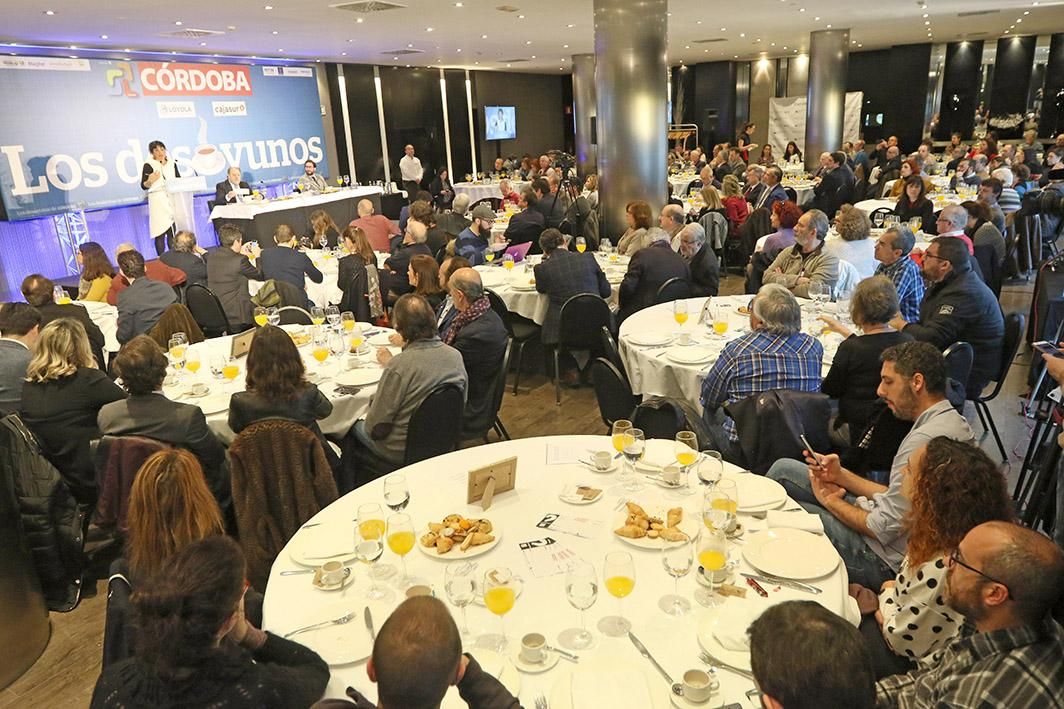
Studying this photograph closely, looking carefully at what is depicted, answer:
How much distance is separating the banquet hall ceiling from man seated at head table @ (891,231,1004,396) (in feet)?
21.7

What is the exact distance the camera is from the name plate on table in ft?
8.50

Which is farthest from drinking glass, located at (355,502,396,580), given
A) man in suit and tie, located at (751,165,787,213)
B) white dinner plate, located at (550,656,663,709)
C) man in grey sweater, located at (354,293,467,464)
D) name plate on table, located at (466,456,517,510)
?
man in suit and tie, located at (751,165,787,213)

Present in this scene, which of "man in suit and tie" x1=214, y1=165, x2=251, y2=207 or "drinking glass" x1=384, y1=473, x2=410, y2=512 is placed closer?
"drinking glass" x1=384, y1=473, x2=410, y2=512

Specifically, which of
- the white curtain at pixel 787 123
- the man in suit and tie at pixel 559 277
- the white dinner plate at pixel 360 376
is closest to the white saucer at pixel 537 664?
the white dinner plate at pixel 360 376

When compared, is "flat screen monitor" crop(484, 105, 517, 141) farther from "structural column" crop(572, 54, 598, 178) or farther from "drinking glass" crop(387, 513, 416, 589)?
"drinking glass" crop(387, 513, 416, 589)

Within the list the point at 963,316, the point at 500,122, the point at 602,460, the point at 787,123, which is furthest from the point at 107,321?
the point at 787,123

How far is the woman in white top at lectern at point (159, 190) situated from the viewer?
11430 millimetres

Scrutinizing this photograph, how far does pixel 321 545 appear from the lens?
240 centimetres

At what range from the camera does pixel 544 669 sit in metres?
1.82

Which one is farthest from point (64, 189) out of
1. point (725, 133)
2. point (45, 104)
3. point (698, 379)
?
point (725, 133)

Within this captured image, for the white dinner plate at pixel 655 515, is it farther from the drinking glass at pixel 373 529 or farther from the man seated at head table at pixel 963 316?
the man seated at head table at pixel 963 316

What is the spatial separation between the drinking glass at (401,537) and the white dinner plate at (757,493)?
1.07m

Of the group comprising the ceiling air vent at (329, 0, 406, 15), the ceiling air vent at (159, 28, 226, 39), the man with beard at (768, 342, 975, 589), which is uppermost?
the ceiling air vent at (159, 28, 226, 39)

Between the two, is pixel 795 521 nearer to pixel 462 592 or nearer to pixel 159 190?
pixel 462 592
